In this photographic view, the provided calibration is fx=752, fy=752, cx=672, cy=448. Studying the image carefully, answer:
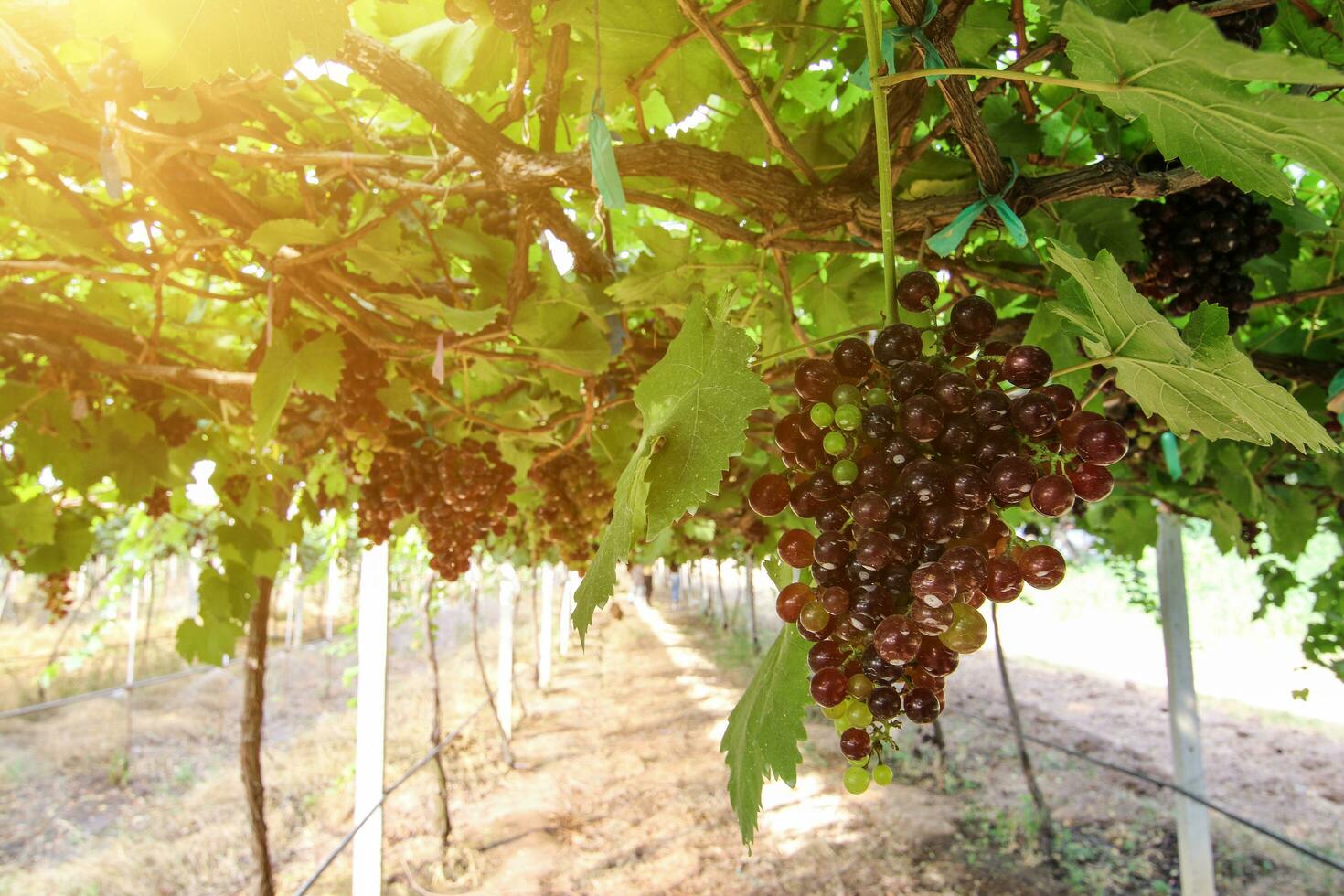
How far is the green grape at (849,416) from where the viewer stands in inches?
25.6

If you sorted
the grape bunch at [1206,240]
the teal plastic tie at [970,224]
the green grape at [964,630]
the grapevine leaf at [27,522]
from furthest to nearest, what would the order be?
the grapevine leaf at [27,522], the grape bunch at [1206,240], the teal plastic tie at [970,224], the green grape at [964,630]

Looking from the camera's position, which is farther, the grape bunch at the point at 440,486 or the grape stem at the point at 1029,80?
the grape bunch at the point at 440,486

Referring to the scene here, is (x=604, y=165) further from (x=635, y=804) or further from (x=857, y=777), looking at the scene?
(x=635, y=804)

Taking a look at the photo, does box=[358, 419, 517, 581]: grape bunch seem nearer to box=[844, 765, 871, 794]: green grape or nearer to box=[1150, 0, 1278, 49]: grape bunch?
box=[844, 765, 871, 794]: green grape

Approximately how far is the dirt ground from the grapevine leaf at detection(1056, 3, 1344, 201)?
6.51m

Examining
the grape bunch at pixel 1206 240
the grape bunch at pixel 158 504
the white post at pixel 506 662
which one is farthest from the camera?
the white post at pixel 506 662

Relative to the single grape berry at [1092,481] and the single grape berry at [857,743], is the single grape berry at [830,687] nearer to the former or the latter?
the single grape berry at [857,743]

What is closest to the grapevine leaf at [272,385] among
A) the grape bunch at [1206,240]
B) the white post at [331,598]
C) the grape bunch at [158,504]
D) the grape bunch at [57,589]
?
the grape bunch at [158,504]

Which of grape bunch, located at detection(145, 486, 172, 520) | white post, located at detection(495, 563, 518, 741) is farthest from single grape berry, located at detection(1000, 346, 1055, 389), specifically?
white post, located at detection(495, 563, 518, 741)

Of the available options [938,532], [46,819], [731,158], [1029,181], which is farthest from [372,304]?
[46,819]

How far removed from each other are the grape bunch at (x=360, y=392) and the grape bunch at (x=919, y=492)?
1466 millimetres

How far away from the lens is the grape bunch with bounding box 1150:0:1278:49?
884 mm

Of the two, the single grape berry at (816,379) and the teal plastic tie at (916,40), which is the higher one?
the teal plastic tie at (916,40)

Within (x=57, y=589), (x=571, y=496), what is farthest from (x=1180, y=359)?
(x=57, y=589)
